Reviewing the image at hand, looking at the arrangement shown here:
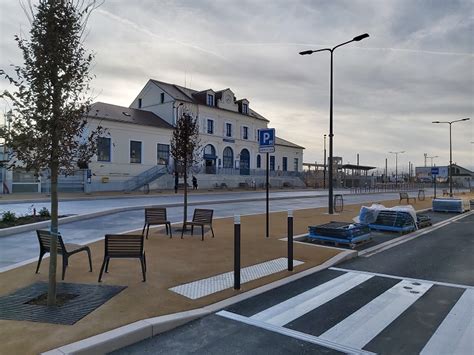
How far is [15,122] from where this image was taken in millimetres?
5270

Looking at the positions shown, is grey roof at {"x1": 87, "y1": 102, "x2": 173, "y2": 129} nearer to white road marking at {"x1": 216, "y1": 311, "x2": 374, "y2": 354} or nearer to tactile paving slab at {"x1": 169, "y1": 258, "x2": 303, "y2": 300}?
tactile paving slab at {"x1": 169, "y1": 258, "x2": 303, "y2": 300}

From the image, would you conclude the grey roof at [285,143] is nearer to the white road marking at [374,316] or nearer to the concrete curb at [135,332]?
the white road marking at [374,316]

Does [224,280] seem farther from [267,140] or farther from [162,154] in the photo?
[162,154]

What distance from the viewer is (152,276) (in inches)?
269

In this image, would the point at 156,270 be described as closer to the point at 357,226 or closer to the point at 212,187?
the point at 357,226

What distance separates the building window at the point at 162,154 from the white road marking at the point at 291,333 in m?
Answer: 42.6

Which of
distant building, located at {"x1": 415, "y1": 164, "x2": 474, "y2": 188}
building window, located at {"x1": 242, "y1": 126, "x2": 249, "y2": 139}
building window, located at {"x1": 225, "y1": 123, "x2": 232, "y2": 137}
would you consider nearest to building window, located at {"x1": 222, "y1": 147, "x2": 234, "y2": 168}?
building window, located at {"x1": 225, "y1": 123, "x2": 232, "y2": 137}

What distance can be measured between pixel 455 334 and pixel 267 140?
714 cm

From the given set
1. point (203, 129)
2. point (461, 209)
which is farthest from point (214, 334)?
point (203, 129)

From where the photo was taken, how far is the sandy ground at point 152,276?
14.4 ft

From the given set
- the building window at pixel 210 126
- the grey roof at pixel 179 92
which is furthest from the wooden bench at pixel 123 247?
the building window at pixel 210 126

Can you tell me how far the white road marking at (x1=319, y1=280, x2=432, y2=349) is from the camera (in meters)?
4.56

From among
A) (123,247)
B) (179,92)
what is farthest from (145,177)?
(123,247)

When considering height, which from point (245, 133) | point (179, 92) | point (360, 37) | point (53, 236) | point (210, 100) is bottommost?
point (53, 236)
